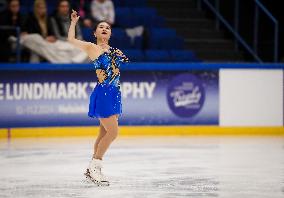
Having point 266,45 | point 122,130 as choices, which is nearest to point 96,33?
point 122,130

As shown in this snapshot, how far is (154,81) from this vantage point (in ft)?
39.4

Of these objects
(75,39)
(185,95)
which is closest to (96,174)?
(75,39)

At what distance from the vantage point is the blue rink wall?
11.4 meters

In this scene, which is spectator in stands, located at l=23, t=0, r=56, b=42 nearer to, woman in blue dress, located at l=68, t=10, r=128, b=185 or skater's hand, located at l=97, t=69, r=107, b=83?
woman in blue dress, located at l=68, t=10, r=128, b=185

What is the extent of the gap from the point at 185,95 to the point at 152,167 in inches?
170

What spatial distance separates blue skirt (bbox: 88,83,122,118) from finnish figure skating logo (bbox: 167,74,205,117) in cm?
542

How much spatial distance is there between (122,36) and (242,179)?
22.1 ft

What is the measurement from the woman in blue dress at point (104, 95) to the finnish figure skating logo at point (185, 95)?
533cm

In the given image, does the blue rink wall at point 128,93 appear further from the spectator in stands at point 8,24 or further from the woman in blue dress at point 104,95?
the woman in blue dress at point 104,95

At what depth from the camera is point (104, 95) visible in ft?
21.6

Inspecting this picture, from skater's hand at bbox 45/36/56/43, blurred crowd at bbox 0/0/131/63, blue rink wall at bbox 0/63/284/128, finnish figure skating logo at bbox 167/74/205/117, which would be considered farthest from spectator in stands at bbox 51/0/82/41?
finnish figure skating logo at bbox 167/74/205/117

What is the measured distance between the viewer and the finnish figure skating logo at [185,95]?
39.4 feet

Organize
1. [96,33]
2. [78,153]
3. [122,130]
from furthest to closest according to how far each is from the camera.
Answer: [122,130] < [78,153] < [96,33]

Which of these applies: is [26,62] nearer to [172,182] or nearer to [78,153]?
[78,153]
